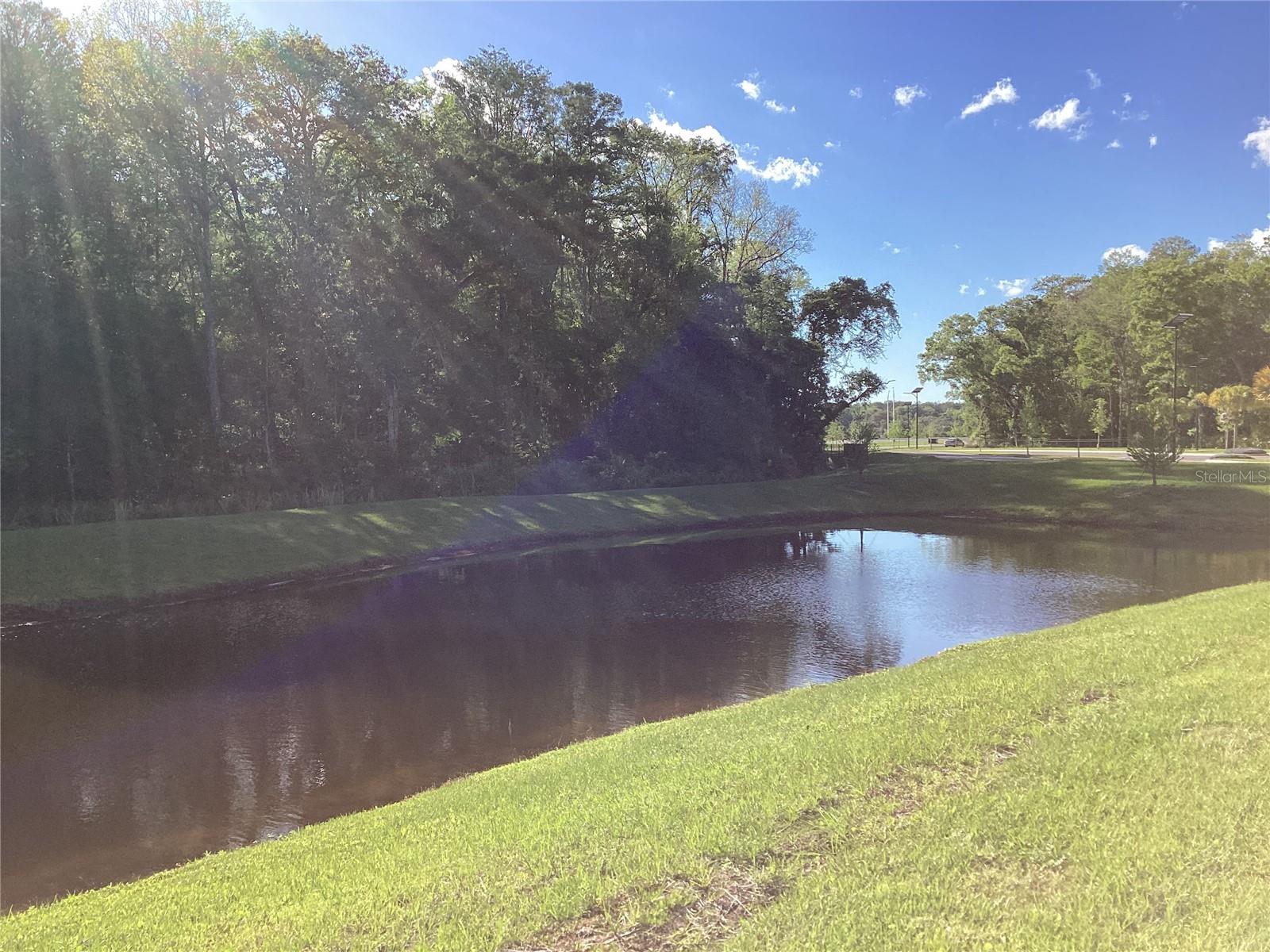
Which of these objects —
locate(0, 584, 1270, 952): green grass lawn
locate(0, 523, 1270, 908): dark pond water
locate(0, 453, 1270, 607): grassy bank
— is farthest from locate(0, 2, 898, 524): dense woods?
locate(0, 584, 1270, 952): green grass lawn

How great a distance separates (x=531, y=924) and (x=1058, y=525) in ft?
89.7

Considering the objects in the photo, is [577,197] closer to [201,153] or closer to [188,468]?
[201,153]

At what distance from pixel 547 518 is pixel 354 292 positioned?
40.2 feet

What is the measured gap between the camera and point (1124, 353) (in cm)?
5709

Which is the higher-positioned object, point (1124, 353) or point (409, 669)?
point (1124, 353)

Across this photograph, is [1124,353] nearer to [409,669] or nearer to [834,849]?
[409,669]

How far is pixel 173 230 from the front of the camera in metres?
24.9

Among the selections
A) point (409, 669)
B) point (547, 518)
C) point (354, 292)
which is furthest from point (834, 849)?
point (354, 292)

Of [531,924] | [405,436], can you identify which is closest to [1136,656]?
[531,924]

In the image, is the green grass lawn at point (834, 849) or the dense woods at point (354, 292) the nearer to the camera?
the green grass lawn at point (834, 849)

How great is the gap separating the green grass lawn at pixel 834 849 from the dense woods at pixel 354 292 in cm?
1874

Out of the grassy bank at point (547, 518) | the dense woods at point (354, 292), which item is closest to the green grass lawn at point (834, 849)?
the grassy bank at point (547, 518)

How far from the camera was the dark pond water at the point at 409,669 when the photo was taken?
6941 mm

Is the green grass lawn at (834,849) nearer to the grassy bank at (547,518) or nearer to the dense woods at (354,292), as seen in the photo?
the grassy bank at (547,518)
